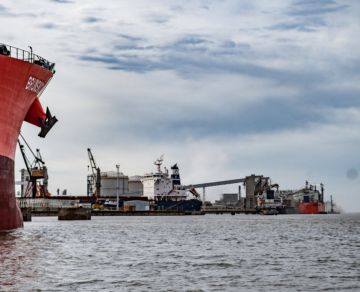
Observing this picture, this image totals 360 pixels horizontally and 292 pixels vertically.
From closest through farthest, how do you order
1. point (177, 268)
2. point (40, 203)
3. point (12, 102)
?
point (177, 268) < point (12, 102) < point (40, 203)

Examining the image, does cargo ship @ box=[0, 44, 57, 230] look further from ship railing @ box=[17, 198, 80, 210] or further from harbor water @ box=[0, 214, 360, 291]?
ship railing @ box=[17, 198, 80, 210]

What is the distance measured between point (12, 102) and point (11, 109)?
607mm

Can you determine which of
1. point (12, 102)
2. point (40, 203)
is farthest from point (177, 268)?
point (40, 203)

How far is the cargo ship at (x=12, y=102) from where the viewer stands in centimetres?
4788

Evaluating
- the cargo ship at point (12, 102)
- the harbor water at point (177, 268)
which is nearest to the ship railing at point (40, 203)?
the cargo ship at point (12, 102)

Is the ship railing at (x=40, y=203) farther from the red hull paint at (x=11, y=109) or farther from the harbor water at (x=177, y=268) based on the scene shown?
the harbor water at (x=177, y=268)

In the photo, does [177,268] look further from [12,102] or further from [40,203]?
[40,203]

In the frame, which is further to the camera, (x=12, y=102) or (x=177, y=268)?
(x=12, y=102)

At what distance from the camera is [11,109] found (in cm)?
4956

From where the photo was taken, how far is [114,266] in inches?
1190

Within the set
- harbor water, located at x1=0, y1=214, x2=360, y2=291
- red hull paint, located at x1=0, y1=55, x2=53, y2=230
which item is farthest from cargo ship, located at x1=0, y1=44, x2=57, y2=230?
harbor water, located at x1=0, y1=214, x2=360, y2=291

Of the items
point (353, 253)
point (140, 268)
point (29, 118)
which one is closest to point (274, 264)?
point (140, 268)

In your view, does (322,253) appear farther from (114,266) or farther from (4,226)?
(4,226)

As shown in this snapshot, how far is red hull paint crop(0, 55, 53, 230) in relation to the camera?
4791cm
